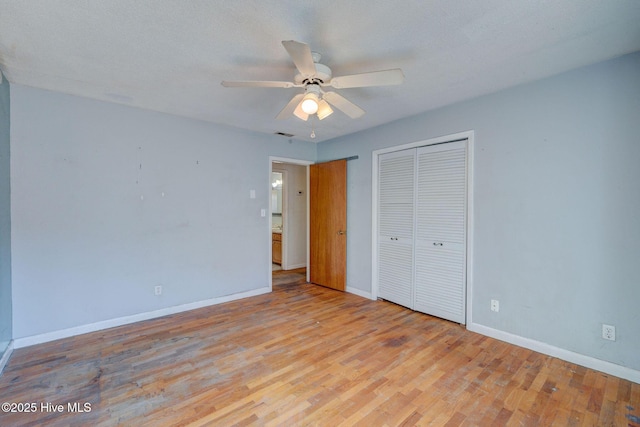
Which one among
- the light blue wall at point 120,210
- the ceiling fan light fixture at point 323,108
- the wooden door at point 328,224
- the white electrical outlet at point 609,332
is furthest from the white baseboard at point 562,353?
the light blue wall at point 120,210

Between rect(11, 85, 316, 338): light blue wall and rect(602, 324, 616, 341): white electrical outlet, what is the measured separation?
377cm

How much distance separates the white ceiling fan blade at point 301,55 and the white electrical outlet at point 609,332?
2969 millimetres

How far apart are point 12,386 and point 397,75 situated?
3.49 metres

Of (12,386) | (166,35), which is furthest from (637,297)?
(12,386)

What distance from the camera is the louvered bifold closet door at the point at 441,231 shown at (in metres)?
3.03

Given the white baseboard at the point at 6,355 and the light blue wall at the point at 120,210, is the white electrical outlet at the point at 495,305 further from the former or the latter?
the white baseboard at the point at 6,355

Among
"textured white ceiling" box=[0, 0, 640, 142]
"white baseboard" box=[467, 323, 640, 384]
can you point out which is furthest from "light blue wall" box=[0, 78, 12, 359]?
"white baseboard" box=[467, 323, 640, 384]

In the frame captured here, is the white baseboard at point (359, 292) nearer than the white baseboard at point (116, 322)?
No

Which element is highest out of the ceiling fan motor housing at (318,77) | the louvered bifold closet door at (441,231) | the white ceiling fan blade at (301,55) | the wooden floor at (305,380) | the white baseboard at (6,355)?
the ceiling fan motor housing at (318,77)

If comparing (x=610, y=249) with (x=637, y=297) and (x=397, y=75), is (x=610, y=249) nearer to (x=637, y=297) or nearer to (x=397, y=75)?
(x=637, y=297)

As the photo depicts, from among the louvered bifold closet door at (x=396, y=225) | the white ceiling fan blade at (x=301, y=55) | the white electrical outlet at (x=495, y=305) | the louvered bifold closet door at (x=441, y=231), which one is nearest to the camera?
the white ceiling fan blade at (x=301, y=55)

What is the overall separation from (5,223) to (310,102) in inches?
112

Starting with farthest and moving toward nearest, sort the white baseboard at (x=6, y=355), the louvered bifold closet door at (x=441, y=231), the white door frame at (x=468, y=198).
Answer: the louvered bifold closet door at (x=441, y=231)
the white door frame at (x=468, y=198)
the white baseboard at (x=6, y=355)

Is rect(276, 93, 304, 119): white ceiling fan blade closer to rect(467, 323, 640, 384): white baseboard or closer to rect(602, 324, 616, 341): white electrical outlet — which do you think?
rect(467, 323, 640, 384): white baseboard
